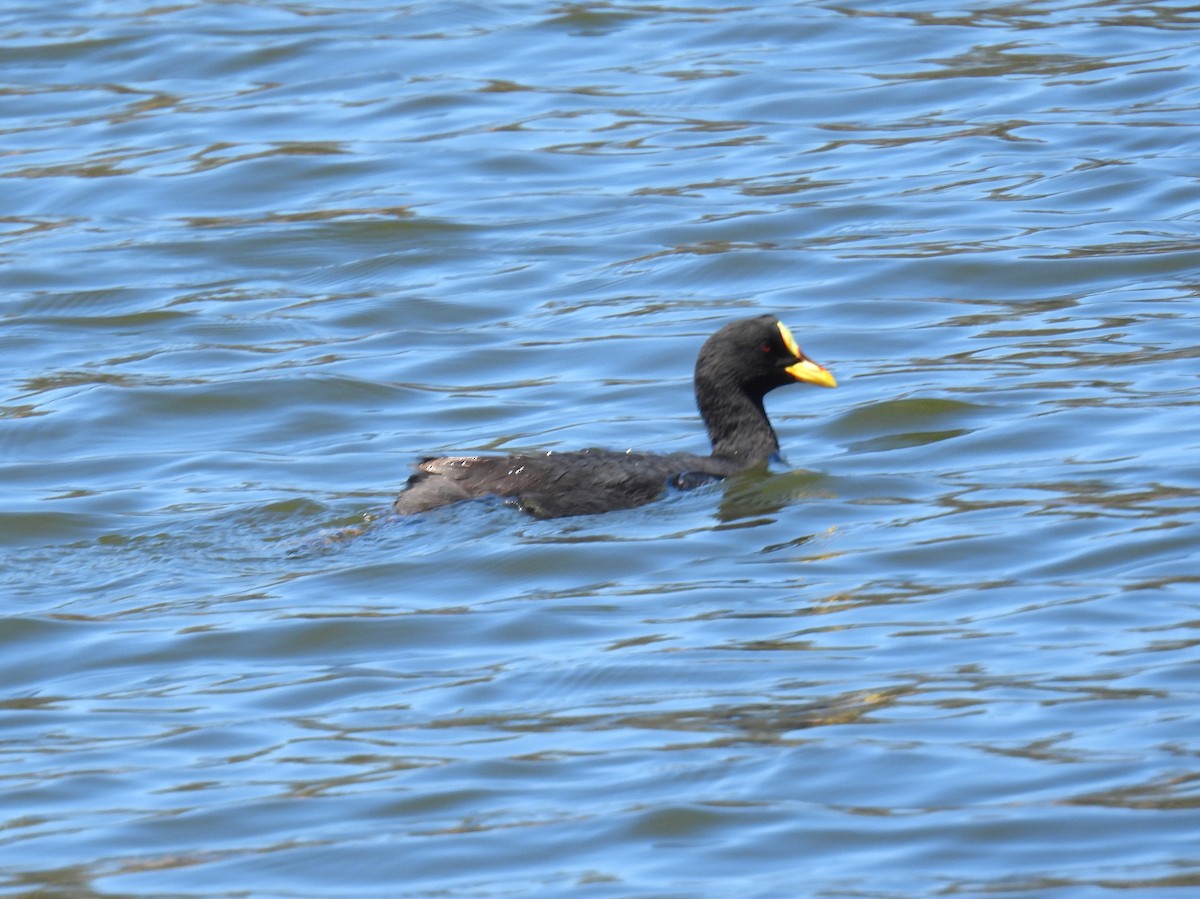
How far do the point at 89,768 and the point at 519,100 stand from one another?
41.3ft

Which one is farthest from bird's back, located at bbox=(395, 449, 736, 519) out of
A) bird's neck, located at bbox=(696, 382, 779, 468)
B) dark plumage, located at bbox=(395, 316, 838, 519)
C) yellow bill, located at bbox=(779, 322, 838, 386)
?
yellow bill, located at bbox=(779, 322, 838, 386)

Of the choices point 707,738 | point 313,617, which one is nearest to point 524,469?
point 313,617

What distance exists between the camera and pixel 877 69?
63.7ft

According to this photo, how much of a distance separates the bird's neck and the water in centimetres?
21

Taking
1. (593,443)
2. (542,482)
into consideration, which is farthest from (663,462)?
(593,443)

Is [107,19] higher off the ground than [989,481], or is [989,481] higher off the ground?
[107,19]

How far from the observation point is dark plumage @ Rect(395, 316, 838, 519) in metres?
10.2

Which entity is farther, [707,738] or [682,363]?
[682,363]

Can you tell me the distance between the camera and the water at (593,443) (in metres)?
6.88

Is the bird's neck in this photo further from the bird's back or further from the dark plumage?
the bird's back

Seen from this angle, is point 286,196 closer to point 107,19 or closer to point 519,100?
point 519,100

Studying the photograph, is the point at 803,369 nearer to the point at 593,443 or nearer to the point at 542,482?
the point at 593,443

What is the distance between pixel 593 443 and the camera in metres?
11.9

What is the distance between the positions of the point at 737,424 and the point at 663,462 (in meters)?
0.75
